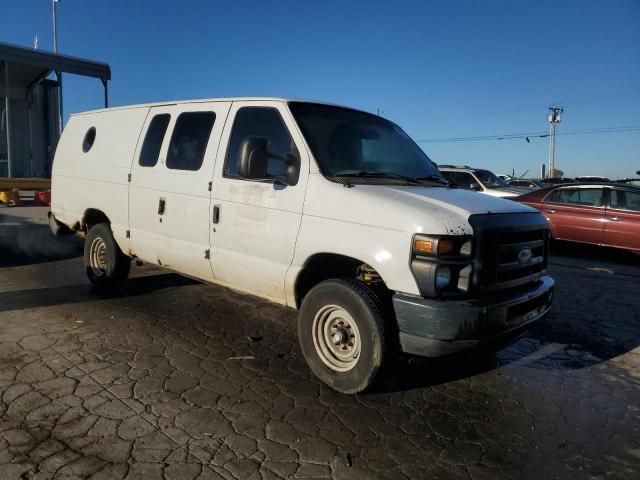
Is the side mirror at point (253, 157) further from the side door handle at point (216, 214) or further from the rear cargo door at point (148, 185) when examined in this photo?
the rear cargo door at point (148, 185)

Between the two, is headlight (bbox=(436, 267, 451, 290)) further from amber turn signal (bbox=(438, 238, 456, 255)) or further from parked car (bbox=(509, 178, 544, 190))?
parked car (bbox=(509, 178, 544, 190))

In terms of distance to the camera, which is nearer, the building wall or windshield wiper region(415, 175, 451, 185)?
windshield wiper region(415, 175, 451, 185)

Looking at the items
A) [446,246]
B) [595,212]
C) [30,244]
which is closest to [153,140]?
[446,246]

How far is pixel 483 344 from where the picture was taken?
346 centimetres

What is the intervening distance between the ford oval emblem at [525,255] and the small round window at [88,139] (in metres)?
5.03

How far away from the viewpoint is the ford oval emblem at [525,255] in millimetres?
3775

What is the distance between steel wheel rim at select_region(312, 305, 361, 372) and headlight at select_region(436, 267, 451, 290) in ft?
2.25

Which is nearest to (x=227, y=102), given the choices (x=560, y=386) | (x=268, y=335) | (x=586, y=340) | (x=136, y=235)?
(x=136, y=235)

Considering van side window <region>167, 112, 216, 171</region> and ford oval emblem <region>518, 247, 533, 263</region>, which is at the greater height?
van side window <region>167, 112, 216, 171</region>

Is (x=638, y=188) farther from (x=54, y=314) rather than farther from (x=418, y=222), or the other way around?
(x=54, y=314)

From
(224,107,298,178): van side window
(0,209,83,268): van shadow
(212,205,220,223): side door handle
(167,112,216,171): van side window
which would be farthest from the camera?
(0,209,83,268): van shadow

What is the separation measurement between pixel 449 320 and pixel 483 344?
350 millimetres

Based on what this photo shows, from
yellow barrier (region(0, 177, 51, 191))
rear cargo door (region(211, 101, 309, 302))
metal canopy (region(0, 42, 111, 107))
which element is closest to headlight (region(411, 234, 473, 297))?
rear cargo door (region(211, 101, 309, 302))

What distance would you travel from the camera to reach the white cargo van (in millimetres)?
3404
